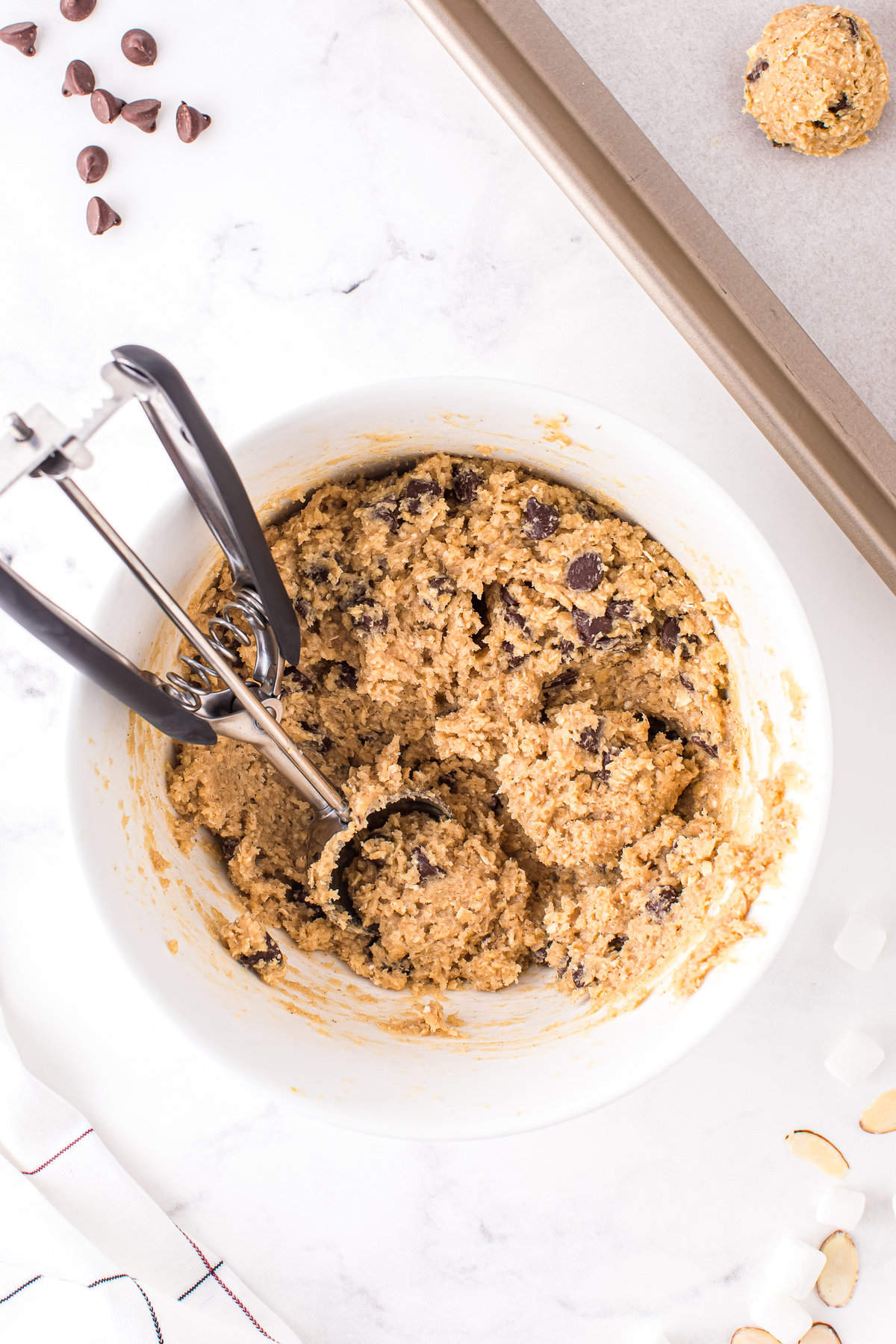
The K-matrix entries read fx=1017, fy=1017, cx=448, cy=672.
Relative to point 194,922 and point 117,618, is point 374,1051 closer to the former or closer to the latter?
point 194,922

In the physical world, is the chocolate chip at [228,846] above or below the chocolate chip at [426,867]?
above

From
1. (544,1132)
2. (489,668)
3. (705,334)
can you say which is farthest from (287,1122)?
(705,334)

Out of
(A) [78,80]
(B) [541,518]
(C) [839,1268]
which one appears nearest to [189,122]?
(A) [78,80]

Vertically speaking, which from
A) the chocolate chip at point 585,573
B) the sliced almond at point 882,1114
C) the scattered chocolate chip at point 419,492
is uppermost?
the scattered chocolate chip at point 419,492

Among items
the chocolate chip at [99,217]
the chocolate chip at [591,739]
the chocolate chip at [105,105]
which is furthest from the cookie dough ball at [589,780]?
the chocolate chip at [105,105]

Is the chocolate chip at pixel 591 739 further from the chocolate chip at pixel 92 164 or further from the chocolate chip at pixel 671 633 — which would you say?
the chocolate chip at pixel 92 164

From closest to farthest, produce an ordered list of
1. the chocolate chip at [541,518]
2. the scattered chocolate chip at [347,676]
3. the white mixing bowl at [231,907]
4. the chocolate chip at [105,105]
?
the white mixing bowl at [231,907] < the chocolate chip at [541,518] < the scattered chocolate chip at [347,676] < the chocolate chip at [105,105]

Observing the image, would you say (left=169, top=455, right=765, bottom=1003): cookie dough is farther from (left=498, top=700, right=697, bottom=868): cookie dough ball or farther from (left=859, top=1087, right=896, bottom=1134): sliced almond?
(left=859, top=1087, right=896, bottom=1134): sliced almond
